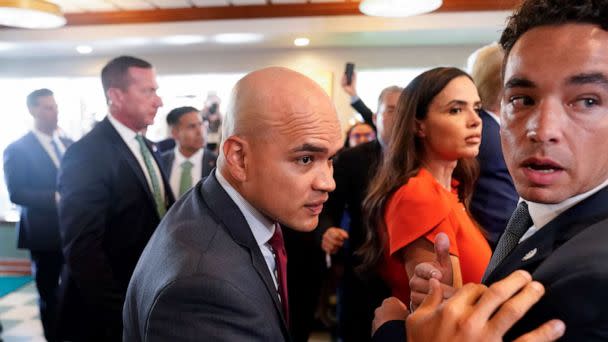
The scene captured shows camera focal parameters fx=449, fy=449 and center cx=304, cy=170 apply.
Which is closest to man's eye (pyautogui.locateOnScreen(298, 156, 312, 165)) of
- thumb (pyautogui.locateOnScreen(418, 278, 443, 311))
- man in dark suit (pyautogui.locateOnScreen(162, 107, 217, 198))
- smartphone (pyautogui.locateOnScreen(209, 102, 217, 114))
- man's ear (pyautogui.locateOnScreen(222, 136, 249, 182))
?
man's ear (pyautogui.locateOnScreen(222, 136, 249, 182))

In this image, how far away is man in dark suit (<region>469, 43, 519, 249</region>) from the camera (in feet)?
6.02

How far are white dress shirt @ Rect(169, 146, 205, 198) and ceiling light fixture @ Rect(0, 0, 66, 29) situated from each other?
153 cm

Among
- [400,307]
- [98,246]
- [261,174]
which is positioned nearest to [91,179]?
[98,246]

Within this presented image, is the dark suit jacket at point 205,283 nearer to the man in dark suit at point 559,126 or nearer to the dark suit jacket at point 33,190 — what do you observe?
the man in dark suit at point 559,126

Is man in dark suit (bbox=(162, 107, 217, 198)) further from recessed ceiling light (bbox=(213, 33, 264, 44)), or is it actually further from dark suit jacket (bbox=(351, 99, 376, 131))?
recessed ceiling light (bbox=(213, 33, 264, 44))

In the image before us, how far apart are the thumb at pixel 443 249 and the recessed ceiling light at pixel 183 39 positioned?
4.68m

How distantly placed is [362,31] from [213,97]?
1962 mm

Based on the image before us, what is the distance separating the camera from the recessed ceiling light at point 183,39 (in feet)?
Result: 17.0

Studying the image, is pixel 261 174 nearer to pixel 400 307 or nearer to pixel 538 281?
pixel 400 307

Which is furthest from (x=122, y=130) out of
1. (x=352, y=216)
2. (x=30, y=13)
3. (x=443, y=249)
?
(x=30, y=13)

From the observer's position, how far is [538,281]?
0.66m

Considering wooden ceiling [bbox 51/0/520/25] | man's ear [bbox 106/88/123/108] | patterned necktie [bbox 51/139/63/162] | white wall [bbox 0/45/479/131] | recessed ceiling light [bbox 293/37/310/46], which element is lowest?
patterned necktie [bbox 51/139/63/162]

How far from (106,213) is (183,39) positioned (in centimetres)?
378

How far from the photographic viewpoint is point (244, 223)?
1081 mm
